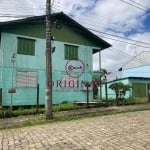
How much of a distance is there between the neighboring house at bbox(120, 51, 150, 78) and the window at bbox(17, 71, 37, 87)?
2751 cm

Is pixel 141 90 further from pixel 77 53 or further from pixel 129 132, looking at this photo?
pixel 129 132

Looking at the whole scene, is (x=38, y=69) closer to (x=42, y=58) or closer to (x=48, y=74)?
(x=42, y=58)

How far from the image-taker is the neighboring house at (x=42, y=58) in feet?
70.5

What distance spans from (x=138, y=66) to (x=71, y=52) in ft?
85.2

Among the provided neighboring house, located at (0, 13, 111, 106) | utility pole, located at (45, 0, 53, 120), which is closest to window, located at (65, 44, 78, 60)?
neighboring house, located at (0, 13, 111, 106)

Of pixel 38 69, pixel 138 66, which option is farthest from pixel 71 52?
pixel 138 66

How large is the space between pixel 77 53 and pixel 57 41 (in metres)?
2.12

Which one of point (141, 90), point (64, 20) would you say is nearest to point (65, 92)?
point (64, 20)

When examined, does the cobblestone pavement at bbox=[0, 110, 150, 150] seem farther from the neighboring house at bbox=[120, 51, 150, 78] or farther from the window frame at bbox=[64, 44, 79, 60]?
the neighboring house at bbox=[120, 51, 150, 78]

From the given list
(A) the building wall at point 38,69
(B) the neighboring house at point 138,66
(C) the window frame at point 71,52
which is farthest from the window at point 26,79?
(B) the neighboring house at point 138,66

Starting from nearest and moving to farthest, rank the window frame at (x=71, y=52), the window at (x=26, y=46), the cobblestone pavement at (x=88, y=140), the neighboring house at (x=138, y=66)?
the cobblestone pavement at (x=88, y=140) < the window at (x=26, y=46) < the window frame at (x=71, y=52) < the neighboring house at (x=138, y=66)

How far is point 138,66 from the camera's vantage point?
48.8 metres

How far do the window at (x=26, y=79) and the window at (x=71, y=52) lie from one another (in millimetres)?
3490

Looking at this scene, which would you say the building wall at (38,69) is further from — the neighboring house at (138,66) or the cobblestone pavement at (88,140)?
the neighboring house at (138,66)
